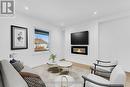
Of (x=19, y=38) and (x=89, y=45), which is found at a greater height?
(x=19, y=38)

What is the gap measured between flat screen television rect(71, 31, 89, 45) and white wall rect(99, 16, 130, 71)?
0.82 meters

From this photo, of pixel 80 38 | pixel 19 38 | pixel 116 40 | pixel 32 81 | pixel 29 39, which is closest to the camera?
pixel 32 81

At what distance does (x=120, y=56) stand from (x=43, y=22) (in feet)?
14.5

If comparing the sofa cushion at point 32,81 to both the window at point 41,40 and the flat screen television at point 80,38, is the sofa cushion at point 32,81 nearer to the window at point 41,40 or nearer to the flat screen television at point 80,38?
the window at point 41,40

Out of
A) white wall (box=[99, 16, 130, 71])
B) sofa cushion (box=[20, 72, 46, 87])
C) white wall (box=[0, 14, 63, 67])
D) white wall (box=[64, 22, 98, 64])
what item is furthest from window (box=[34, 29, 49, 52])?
sofa cushion (box=[20, 72, 46, 87])

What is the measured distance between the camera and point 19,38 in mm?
4141

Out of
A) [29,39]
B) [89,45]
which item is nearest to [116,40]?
[89,45]

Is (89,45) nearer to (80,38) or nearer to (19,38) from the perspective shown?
(80,38)

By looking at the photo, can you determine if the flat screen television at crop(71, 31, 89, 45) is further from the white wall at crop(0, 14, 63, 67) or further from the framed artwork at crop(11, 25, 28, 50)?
the framed artwork at crop(11, 25, 28, 50)

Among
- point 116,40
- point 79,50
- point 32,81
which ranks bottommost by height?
point 32,81

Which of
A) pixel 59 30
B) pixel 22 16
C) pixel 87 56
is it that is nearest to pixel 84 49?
pixel 87 56

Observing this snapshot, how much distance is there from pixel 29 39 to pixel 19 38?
562 mm

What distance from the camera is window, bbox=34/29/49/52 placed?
17.0 ft

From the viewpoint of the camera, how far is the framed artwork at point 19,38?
12.7ft
